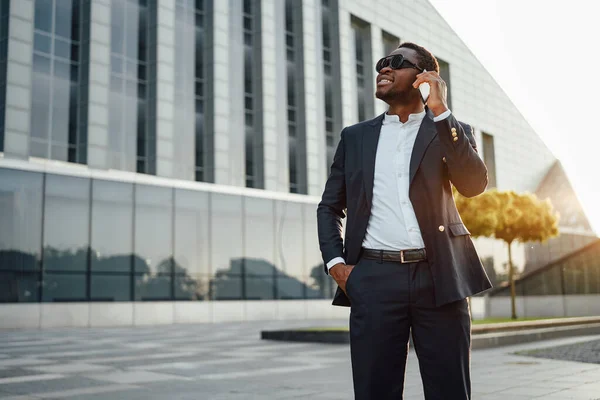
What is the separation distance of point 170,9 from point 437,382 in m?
26.6

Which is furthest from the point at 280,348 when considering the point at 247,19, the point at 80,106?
the point at 247,19

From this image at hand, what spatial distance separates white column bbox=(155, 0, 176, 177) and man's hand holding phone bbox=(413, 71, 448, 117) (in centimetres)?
2342

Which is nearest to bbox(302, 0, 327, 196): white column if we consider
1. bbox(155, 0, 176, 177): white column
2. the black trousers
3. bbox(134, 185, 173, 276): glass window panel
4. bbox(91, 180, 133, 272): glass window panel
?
bbox(155, 0, 176, 177): white column

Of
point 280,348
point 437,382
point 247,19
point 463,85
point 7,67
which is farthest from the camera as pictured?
point 463,85

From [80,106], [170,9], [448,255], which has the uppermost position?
[170,9]

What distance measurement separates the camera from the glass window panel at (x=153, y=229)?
24.5 meters

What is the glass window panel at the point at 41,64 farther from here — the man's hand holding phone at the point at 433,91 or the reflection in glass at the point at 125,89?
the man's hand holding phone at the point at 433,91

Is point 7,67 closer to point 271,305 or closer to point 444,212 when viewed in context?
point 271,305

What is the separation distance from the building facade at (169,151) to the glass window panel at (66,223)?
46 millimetres

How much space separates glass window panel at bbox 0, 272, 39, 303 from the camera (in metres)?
20.8

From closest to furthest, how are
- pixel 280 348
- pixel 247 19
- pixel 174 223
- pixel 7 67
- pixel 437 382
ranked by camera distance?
1. pixel 437 382
2. pixel 280 348
3. pixel 7 67
4. pixel 174 223
5. pixel 247 19

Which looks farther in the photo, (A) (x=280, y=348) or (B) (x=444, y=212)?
(A) (x=280, y=348)

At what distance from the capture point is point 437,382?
2746mm

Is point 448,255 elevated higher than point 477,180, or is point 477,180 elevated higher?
point 477,180
